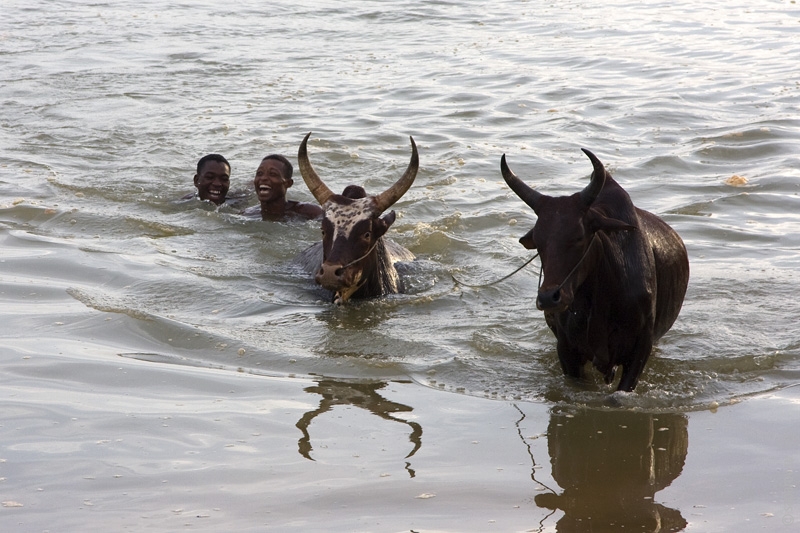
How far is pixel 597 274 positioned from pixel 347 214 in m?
2.54

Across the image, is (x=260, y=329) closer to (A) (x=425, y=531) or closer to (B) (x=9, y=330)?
(B) (x=9, y=330)

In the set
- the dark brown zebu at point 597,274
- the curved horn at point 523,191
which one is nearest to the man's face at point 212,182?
the dark brown zebu at point 597,274

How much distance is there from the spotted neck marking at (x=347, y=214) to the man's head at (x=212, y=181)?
3.79 m

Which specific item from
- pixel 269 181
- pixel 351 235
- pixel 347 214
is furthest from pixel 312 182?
pixel 269 181

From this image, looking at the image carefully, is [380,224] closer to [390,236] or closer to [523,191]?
[523,191]

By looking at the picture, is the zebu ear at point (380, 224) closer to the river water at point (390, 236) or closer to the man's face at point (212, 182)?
the river water at point (390, 236)

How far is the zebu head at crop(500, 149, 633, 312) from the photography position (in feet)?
17.1

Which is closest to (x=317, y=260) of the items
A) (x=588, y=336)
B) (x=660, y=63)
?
(x=588, y=336)

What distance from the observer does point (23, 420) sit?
524cm

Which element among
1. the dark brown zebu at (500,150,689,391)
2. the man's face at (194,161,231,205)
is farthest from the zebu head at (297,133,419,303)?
the man's face at (194,161,231,205)

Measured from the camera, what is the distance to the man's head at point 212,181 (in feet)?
36.9

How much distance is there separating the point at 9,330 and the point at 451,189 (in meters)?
6.21

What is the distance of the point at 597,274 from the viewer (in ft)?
18.4

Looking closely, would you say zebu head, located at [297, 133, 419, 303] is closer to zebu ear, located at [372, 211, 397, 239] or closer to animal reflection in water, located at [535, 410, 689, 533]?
zebu ear, located at [372, 211, 397, 239]
